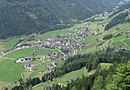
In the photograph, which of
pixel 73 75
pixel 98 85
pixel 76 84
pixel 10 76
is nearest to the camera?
pixel 98 85

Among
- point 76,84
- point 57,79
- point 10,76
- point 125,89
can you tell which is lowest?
point 10,76

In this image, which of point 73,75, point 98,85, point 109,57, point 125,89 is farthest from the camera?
point 109,57

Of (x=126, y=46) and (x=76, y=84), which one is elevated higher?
(x=76, y=84)

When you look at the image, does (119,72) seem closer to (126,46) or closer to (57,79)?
(57,79)

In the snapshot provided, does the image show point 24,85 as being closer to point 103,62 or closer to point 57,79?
point 57,79

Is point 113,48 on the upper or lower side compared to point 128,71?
lower

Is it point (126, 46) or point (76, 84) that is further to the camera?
point (126, 46)

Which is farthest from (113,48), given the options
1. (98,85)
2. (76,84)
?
(98,85)

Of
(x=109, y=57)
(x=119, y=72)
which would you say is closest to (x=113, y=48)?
(x=109, y=57)

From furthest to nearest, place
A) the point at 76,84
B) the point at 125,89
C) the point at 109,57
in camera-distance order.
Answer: the point at 109,57 → the point at 76,84 → the point at 125,89
